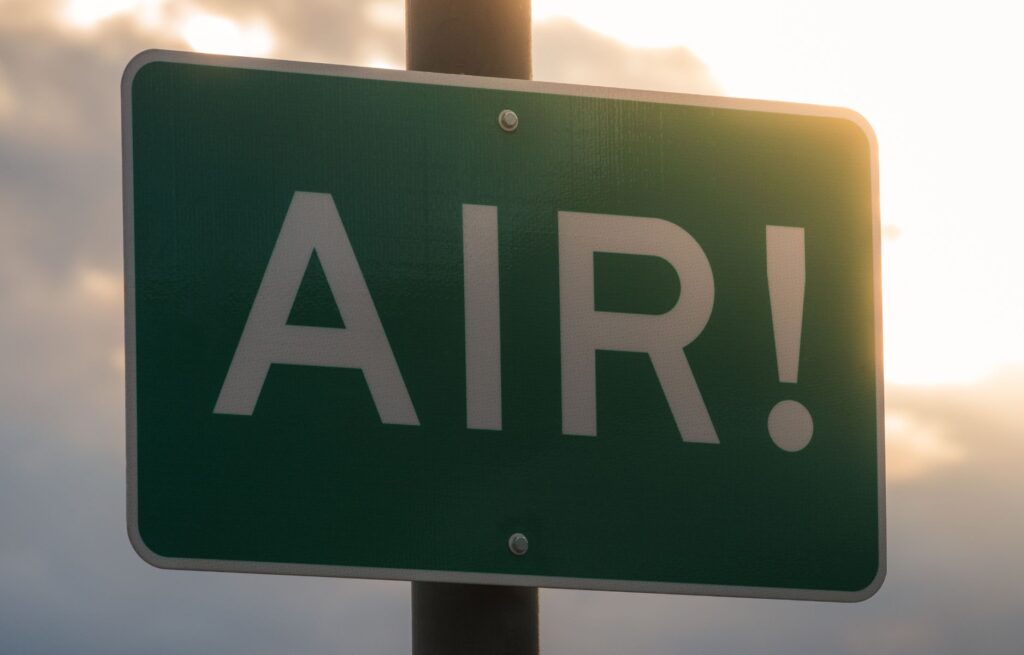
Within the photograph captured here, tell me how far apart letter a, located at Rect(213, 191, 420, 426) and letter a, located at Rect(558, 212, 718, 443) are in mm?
268

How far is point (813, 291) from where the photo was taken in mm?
2473

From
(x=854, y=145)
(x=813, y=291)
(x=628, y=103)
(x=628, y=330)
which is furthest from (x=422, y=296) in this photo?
(x=854, y=145)

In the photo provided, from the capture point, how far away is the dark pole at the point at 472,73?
7.41 feet

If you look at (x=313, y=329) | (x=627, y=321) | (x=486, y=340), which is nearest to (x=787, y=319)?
(x=627, y=321)

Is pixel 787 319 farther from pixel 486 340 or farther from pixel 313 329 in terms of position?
pixel 313 329

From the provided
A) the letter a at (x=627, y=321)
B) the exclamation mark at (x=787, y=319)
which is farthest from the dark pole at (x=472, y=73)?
the exclamation mark at (x=787, y=319)

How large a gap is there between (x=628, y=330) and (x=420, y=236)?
351 millimetres

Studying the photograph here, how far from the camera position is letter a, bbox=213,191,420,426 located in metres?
2.21

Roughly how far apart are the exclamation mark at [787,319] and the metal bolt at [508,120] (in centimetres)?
45

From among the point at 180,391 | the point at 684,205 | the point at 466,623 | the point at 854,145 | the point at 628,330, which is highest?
the point at 854,145

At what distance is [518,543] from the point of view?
2246mm

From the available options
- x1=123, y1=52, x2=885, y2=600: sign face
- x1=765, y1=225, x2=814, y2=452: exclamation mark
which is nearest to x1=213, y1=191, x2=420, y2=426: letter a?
x1=123, y1=52, x2=885, y2=600: sign face

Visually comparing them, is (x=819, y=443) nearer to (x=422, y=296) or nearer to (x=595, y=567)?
(x=595, y=567)

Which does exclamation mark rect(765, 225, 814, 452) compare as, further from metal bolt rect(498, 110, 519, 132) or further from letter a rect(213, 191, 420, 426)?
letter a rect(213, 191, 420, 426)
